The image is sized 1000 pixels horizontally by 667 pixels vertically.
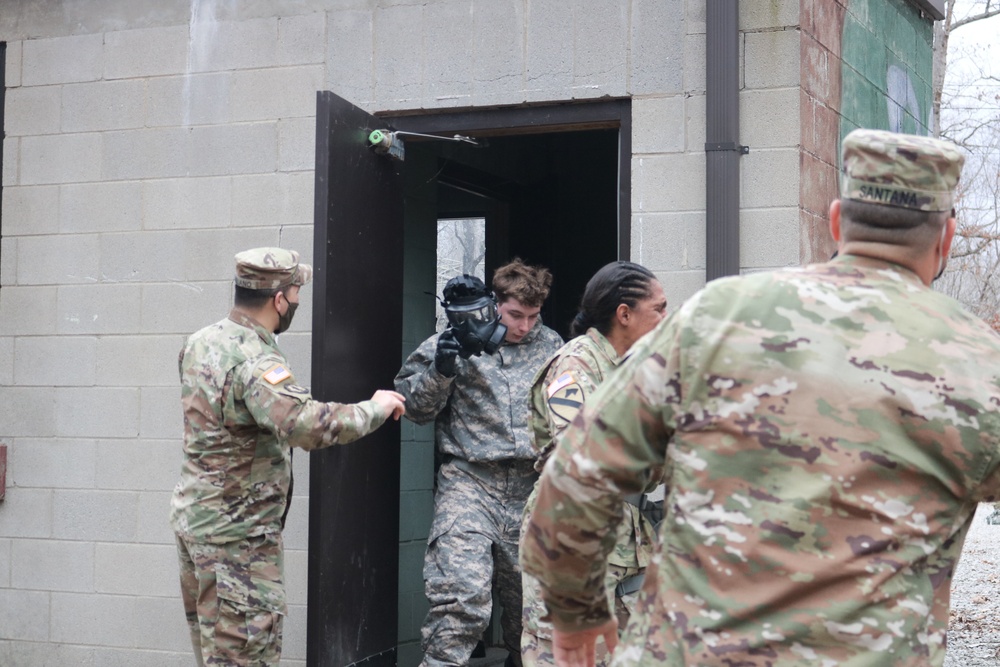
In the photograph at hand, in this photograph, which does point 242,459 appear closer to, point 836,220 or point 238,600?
point 238,600

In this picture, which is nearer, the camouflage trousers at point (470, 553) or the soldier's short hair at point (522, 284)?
the camouflage trousers at point (470, 553)

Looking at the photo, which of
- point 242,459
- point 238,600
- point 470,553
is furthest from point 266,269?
point 470,553

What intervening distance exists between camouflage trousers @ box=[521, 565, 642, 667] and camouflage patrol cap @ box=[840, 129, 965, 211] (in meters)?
1.90

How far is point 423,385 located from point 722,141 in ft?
5.08

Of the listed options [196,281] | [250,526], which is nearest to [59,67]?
[196,281]

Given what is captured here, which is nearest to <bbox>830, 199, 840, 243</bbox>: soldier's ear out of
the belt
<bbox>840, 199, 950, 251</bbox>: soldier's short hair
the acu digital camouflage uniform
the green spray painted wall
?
<bbox>840, 199, 950, 251</bbox>: soldier's short hair

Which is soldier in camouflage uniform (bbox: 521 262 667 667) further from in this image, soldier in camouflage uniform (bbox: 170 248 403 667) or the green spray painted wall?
the green spray painted wall

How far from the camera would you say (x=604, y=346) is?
3809mm

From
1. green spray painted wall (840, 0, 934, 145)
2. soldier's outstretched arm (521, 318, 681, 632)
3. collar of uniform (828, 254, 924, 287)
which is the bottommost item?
soldier's outstretched arm (521, 318, 681, 632)

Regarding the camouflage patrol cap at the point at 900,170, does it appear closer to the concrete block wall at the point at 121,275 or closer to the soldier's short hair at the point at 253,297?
the soldier's short hair at the point at 253,297

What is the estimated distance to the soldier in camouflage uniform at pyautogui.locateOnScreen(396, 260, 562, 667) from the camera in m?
4.96

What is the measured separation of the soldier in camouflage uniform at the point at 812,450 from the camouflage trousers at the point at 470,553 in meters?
3.01

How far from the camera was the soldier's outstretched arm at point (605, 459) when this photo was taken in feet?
6.40

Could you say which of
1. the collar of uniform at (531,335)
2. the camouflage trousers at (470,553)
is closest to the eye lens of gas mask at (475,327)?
the collar of uniform at (531,335)
